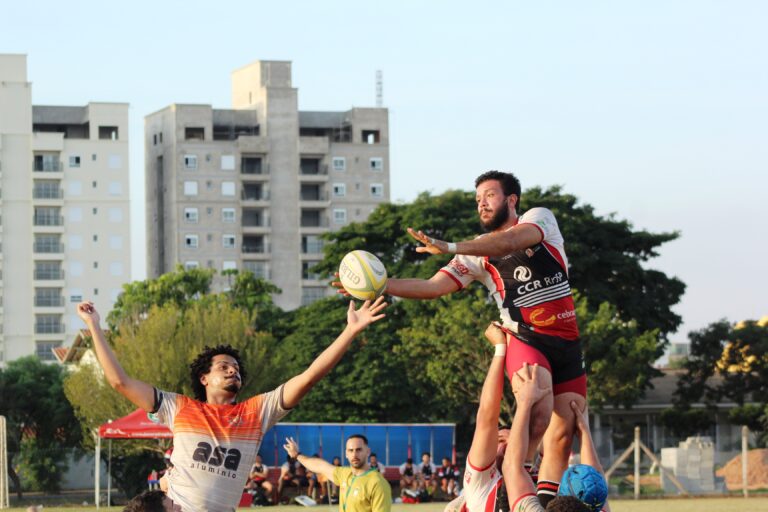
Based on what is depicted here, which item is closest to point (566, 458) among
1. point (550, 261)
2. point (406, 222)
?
point (550, 261)

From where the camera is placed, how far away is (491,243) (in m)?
10.4

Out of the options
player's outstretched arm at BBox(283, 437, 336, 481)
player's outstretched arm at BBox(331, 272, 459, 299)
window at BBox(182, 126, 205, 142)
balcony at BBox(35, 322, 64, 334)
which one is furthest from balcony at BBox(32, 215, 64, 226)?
player's outstretched arm at BBox(331, 272, 459, 299)

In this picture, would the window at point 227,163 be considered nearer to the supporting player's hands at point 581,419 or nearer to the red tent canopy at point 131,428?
the red tent canopy at point 131,428

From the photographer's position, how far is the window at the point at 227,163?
465ft

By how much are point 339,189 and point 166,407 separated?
137 meters

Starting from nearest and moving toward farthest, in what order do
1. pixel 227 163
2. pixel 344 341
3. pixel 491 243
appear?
1. pixel 344 341
2. pixel 491 243
3. pixel 227 163

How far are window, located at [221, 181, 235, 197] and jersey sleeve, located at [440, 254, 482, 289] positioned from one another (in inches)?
5213

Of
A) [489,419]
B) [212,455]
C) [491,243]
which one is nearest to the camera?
[489,419]

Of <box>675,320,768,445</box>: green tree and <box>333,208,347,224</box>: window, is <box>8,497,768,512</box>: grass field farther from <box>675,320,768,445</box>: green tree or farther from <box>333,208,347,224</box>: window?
<box>333,208,347,224</box>: window

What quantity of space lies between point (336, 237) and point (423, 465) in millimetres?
31555

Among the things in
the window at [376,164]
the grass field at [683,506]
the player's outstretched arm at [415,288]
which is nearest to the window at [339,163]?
the window at [376,164]

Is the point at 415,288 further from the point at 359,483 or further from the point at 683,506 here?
the point at 683,506

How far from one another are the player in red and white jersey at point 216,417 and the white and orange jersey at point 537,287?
156 cm

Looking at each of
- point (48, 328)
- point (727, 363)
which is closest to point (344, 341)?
point (727, 363)
